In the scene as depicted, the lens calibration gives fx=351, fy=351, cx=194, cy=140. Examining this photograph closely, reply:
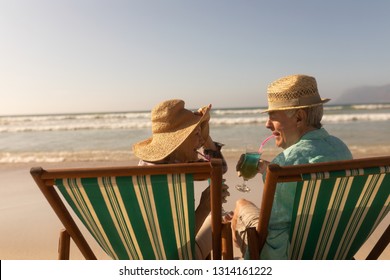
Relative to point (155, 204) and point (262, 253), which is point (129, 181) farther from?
point (262, 253)

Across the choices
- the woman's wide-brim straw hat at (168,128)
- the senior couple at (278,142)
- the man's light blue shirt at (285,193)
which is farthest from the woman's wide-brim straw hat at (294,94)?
the woman's wide-brim straw hat at (168,128)

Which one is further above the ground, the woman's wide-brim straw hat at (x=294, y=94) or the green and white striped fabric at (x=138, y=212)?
the woman's wide-brim straw hat at (x=294, y=94)

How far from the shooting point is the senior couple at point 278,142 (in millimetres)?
1720

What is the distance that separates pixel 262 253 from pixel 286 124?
0.73 metres

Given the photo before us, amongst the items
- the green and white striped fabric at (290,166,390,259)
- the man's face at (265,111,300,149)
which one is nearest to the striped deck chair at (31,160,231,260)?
the green and white striped fabric at (290,166,390,259)

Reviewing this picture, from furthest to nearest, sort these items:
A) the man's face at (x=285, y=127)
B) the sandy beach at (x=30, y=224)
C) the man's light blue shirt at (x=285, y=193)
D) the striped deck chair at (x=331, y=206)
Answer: the sandy beach at (x=30, y=224), the man's face at (x=285, y=127), the man's light blue shirt at (x=285, y=193), the striped deck chair at (x=331, y=206)

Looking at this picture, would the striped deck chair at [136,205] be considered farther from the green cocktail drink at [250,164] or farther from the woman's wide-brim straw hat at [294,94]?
the woman's wide-brim straw hat at [294,94]

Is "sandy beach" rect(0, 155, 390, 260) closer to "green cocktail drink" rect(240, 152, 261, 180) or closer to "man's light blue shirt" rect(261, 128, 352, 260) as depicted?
"green cocktail drink" rect(240, 152, 261, 180)

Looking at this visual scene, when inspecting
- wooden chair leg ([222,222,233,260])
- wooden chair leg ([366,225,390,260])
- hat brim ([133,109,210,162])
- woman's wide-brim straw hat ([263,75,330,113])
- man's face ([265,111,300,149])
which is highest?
woman's wide-brim straw hat ([263,75,330,113])

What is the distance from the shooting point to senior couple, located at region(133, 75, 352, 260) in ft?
5.64

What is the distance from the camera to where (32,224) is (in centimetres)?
438

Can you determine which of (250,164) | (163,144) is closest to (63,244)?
(163,144)

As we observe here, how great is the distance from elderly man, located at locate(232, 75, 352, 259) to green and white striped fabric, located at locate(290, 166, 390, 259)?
0.25ft
